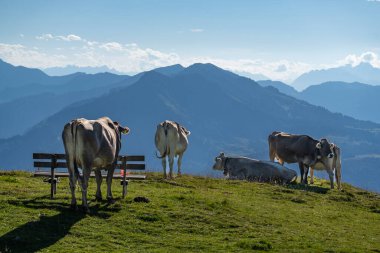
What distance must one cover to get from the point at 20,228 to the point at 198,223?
6.35 meters

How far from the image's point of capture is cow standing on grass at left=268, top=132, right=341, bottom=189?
36.3 m

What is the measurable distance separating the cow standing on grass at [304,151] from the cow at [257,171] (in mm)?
1338

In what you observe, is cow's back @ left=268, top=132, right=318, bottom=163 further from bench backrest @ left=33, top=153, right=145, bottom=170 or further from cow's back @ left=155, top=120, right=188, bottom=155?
bench backrest @ left=33, top=153, right=145, bottom=170

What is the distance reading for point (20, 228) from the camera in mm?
15984

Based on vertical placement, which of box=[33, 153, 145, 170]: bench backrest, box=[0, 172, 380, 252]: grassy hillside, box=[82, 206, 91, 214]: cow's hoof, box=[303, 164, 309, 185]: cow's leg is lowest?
box=[0, 172, 380, 252]: grassy hillside

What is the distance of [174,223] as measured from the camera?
18500 mm

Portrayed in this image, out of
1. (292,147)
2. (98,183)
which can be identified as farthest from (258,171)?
(98,183)

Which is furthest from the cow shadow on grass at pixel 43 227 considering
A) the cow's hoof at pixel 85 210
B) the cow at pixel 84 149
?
the cow at pixel 84 149

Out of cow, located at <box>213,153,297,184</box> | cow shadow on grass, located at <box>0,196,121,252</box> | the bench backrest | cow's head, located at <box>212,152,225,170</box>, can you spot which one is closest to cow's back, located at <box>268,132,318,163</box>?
cow, located at <box>213,153,297,184</box>

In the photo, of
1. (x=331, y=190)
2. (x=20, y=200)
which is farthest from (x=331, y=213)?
(x=20, y=200)

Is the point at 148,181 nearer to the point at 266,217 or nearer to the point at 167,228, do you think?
the point at 266,217

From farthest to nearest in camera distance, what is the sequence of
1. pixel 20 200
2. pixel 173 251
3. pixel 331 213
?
pixel 331 213 → pixel 20 200 → pixel 173 251

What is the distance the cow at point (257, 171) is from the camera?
37094mm

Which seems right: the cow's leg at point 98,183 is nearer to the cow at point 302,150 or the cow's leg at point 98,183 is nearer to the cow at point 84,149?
the cow at point 84,149
